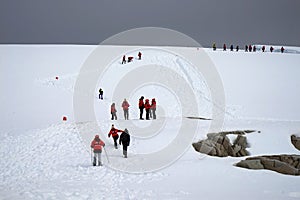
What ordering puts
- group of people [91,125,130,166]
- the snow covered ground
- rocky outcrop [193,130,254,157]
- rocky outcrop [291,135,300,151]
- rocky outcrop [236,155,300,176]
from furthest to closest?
rocky outcrop [291,135,300,151] < rocky outcrop [193,130,254,157] < group of people [91,125,130,166] < rocky outcrop [236,155,300,176] < the snow covered ground

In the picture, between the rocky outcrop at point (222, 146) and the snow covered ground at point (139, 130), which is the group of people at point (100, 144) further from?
the rocky outcrop at point (222, 146)

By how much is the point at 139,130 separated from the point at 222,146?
4.47m

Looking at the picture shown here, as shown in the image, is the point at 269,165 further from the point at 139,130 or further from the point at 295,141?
the point at 139,130

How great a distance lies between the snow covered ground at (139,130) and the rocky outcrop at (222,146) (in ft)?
1.55

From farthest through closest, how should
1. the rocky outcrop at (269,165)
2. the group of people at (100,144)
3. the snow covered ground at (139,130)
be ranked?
1. the group of people at (100,144)
2. the rocky outcrop at (269,165)
3. the snow covered ground at (139,130)

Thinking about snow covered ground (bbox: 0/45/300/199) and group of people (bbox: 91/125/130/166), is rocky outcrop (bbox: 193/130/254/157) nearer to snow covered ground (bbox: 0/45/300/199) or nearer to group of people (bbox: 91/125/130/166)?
snow covered ground (bbox: 0/45/300/199)

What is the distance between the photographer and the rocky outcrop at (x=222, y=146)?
1371 centimetres

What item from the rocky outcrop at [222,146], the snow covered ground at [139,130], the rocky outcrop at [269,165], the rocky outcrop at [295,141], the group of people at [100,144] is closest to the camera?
the snow covered ground at [139,130]

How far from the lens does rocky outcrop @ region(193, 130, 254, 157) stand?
13711 mm

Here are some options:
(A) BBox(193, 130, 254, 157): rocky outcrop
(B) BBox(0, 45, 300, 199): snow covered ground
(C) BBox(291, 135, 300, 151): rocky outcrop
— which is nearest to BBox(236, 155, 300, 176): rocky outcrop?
(B) BBox(0, 45, 300, 199): snow covered ground

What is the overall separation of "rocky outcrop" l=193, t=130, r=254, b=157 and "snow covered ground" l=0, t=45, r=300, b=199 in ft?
1.55

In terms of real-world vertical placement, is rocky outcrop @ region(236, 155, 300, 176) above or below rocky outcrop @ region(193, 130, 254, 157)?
below

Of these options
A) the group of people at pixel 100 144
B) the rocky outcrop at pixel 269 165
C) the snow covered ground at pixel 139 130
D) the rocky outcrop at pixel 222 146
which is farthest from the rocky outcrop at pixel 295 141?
the group of people at pixel 100 144

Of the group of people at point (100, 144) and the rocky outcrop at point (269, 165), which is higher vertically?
the group of people at point (100, 144)
